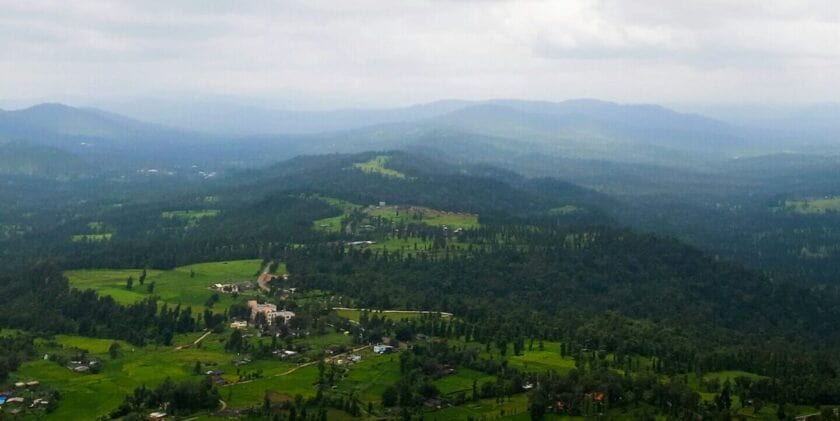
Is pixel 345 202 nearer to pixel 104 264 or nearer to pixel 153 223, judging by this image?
pixel 153 223

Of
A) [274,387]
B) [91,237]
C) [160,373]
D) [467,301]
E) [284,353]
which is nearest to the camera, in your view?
[274,387]

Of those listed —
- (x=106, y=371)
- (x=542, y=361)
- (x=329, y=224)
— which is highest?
(x=329, y=224)

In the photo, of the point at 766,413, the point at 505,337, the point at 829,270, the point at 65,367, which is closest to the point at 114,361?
the point at 65,367

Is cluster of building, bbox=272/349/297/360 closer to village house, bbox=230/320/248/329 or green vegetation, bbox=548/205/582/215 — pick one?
village house, bbox=230/320/248/329

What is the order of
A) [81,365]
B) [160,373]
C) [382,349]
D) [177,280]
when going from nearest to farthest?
1. [160,373]
2. [81,365]
3. [382,349]
4. [177,280]

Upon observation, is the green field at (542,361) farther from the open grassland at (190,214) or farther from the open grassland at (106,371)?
the open grassland at (190,214)

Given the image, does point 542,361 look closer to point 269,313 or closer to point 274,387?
point 274,387

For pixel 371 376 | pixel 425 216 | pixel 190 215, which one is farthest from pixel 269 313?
pixel 190 215
